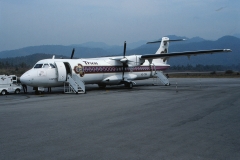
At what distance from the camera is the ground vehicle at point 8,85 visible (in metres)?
21.2

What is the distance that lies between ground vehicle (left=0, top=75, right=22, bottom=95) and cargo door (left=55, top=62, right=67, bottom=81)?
3.90 metres

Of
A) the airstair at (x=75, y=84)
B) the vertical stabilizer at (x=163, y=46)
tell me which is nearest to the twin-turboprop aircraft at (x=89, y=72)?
the airstair at (x=75, y=84)

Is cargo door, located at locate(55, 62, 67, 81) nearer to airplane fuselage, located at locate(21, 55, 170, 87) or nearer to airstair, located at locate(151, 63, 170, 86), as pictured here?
airplane fuselage, located at locate(21, 55, 170, 87)

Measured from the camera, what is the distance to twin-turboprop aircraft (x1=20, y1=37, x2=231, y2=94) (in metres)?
20.5

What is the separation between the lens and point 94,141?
6820 millimetres

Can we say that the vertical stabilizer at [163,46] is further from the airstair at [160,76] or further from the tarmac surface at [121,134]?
the tarmac surface at [121,134]

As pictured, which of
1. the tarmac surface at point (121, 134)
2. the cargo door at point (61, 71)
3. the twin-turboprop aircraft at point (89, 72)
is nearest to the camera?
the tarmac surface at point (121, 134)

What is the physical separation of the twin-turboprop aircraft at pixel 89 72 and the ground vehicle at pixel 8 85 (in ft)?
7.86

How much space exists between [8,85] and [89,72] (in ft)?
21.8

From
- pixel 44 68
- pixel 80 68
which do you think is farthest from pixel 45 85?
pixel 80 68

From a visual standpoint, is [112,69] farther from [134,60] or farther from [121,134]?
[121,134]

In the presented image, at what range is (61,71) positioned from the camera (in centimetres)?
2122

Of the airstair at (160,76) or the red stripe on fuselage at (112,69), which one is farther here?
the airstair at (160,76)

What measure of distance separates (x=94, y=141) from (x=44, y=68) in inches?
591
